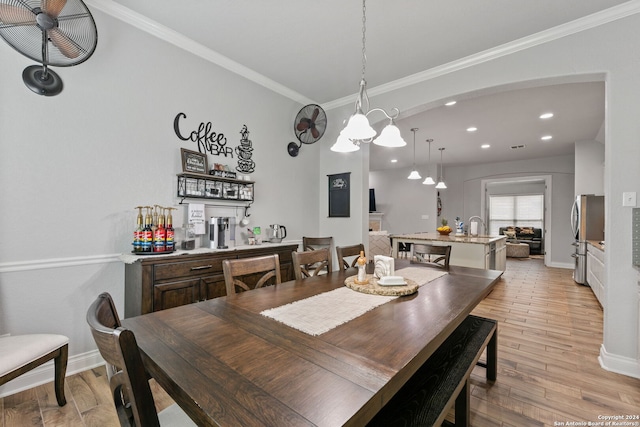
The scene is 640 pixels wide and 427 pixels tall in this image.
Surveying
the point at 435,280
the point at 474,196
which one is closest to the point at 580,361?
the point at 435,280

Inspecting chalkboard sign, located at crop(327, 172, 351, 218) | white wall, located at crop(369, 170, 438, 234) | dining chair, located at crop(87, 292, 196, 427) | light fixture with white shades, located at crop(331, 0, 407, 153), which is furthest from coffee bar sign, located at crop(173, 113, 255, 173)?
white wall, located at crop(369, 170, 438, 234)

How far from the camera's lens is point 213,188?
282 centimetres

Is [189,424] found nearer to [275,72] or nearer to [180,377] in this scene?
[180,377]

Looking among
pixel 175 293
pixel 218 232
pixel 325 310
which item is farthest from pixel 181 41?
pixel 325 310

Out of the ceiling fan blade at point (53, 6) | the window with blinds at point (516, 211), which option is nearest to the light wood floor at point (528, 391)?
the ceiling fan blade at point (53, 6)

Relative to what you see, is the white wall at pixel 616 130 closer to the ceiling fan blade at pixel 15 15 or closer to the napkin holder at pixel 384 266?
the napkin holder at pixel 384 266

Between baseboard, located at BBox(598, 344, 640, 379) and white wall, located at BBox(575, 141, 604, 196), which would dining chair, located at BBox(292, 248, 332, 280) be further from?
white wall, located at BBox(575, 141, 604, 196)

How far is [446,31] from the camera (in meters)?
2.46

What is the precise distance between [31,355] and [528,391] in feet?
9.90

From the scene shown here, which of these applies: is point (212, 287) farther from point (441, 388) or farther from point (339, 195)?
point (339, 195)

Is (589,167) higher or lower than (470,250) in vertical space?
higher

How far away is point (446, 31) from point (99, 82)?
290 cm

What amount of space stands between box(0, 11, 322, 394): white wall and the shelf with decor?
0.37 feet

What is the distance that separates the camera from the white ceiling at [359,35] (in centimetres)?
219
